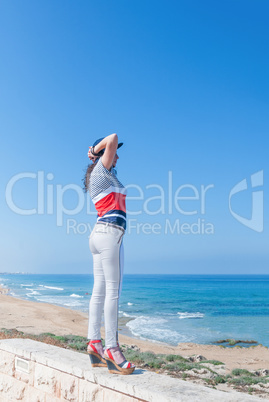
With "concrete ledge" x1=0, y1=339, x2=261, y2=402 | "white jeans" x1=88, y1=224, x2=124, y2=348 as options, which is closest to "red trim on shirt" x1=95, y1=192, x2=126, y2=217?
"white jeans" x1=88, y1=224, x2=124, y2=348

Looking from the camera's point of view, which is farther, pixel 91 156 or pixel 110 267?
pixel 91 156

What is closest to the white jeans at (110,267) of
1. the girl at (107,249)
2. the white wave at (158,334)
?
the girl at (107,249)

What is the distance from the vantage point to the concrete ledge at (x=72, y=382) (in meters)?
2.54

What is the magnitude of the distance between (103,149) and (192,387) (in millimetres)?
2077

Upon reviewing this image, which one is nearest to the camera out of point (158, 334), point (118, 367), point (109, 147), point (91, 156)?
point (118, 367)

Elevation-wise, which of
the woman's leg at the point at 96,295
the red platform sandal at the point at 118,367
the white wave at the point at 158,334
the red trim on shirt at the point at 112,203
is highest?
the red trim on shirt at the point at 112,203

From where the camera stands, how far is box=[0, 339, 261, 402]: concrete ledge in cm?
254

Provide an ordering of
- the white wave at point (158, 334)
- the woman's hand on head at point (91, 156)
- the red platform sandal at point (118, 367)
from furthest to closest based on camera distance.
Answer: the white wave at point (158, 334), the woman's hand on head at point (91, 156), the red platform sandal at point (118, 367)

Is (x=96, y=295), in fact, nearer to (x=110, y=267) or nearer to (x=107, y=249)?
(x=110, y=267)

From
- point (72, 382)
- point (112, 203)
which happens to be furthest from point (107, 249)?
point (72, 382)

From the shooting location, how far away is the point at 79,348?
8.36m

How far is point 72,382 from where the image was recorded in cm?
316

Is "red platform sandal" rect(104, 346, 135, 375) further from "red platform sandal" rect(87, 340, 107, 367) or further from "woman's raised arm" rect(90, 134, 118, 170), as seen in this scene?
"woman's raised arm" rect(90, 134, 118, 170)

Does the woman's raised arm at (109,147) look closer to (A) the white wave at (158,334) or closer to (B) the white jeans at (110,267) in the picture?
(B) the white jeans at (110,267)
